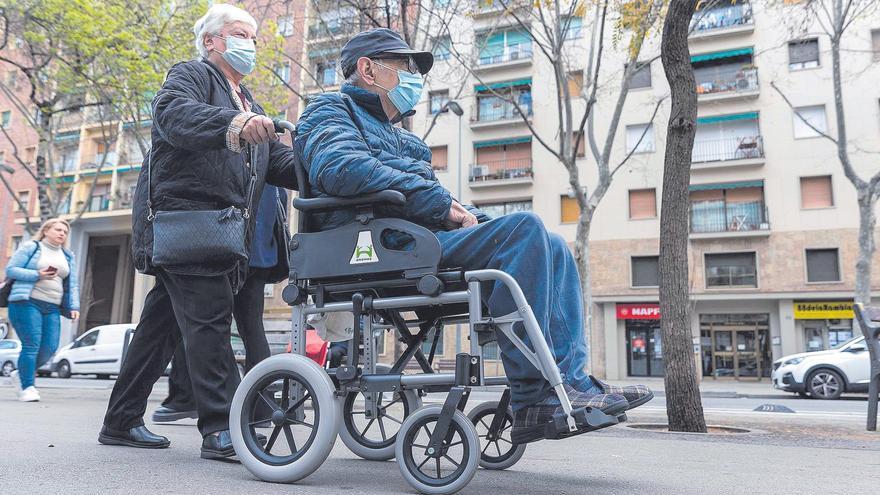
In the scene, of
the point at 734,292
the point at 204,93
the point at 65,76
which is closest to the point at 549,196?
the point at 734,292

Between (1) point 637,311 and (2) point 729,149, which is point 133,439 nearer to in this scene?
(1) point 637,311

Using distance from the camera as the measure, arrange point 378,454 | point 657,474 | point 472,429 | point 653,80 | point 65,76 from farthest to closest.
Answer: point 653,80 < point 65,76 < point 378,454 < point 657,474 < point 472,429

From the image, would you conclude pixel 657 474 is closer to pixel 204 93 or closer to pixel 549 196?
pixel 204 93

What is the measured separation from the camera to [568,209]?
28.7 m

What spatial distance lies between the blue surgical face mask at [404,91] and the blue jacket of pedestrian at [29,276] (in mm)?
4570

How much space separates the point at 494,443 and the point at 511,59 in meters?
28.7

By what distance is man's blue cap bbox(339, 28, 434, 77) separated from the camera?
2943mm

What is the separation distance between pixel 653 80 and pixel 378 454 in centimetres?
2766

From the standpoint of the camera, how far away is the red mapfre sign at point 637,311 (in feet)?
89.6

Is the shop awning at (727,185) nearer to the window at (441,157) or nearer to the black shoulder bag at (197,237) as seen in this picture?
the window at (441,157)

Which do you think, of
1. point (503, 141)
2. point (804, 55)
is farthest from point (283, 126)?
point (804, 55)

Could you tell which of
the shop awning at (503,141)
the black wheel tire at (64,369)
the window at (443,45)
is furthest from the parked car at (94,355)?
the shop awning at (503,141)

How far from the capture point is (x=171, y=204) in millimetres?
3090

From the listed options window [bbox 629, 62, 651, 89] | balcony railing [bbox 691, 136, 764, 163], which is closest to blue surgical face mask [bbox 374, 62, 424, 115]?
balcony railing [bbox 691, 136, 764, 163]
